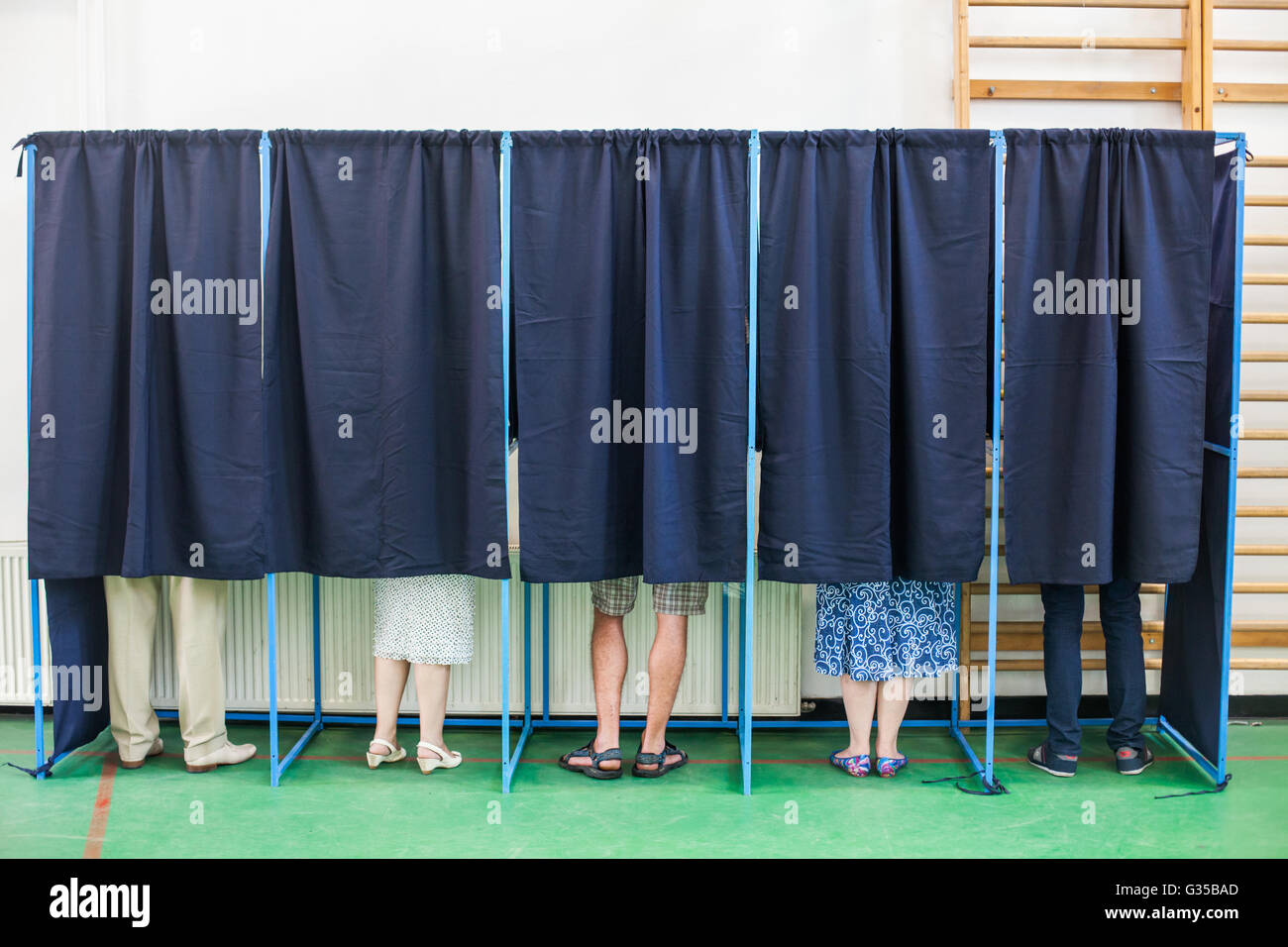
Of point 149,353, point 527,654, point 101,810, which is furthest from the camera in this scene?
point 527,654

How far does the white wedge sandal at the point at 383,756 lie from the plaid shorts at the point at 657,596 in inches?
30.9

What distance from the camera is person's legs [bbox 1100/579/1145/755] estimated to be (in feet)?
10.8

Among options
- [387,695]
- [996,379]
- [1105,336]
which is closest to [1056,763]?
[996,379]

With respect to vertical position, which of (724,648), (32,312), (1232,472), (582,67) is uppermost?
(582,67)

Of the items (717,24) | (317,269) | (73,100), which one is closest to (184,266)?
(317,269)

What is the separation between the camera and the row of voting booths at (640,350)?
3057 mm

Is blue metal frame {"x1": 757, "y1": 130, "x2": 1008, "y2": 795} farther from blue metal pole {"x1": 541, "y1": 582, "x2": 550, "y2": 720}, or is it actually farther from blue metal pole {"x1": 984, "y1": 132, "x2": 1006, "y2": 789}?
blue metal pole {"x1": 541, "y1": 582, "x2": 550, "y2": 720}

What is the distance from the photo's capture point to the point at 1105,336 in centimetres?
304

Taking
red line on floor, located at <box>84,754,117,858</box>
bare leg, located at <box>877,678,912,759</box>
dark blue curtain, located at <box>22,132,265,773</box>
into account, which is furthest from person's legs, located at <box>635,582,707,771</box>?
red line on floor, located at <box>84,754,117,858</box>

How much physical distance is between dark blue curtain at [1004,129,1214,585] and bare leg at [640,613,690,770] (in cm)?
105

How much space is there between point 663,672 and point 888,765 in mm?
748

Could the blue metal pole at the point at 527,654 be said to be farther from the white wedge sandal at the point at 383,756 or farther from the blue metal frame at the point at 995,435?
the blue metal frame at the point at 995,435

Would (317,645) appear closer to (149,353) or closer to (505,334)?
(149,353)

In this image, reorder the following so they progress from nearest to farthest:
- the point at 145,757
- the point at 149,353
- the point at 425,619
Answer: the point at 149,353 → the point at 425,619 → the point at 145,757
